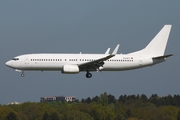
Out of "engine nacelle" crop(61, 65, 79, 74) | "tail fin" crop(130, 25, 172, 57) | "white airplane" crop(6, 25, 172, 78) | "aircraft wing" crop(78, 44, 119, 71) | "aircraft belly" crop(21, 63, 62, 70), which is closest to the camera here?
"aircraft wing" crop(78, 44, 119, 71)

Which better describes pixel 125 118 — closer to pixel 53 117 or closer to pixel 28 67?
pixel 53 117

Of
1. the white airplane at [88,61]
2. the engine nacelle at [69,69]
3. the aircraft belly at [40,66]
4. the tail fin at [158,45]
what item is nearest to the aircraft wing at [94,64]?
the white airplane at [88,61]

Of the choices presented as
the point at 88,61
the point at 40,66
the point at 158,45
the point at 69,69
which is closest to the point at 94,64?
the point at 88,61

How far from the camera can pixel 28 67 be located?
86438 millimetres

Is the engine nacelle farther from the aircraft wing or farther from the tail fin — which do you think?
the tail fin

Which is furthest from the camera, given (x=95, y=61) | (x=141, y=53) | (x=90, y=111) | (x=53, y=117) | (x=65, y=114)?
(x=90, y=111)

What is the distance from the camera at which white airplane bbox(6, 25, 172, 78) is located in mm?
86312

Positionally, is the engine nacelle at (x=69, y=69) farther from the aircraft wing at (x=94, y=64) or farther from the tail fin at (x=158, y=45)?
the tail fin at (x=158, y=45)

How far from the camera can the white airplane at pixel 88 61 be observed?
8631 cm

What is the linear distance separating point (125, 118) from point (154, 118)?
8.13 meters

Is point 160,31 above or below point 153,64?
above

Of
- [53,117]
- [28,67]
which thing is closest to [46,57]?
[28,67]

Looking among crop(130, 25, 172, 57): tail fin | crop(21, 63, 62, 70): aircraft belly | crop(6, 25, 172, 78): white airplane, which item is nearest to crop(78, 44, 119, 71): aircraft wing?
crop(6, 25, 172, 78): white airplane

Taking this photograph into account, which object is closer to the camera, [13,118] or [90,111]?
[13,118]
